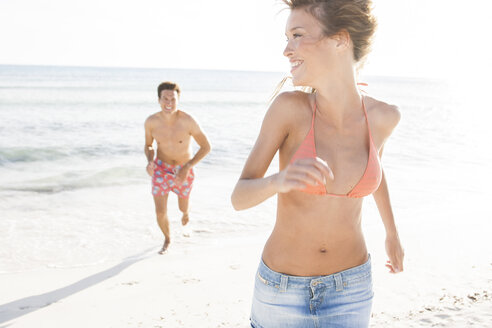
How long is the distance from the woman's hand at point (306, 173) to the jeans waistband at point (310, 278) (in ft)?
1.55

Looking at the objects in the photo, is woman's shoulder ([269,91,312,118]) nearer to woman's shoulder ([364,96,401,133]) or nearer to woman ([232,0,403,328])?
woman ([232,0,403,328])

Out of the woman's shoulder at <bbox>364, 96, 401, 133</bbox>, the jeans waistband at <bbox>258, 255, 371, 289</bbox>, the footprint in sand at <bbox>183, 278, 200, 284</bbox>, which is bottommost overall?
the footprint in sand at <bbox>183, 278, 200, 284</bbox>

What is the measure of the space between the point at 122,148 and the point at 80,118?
7.63 m

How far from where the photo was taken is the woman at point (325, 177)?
1677 mm

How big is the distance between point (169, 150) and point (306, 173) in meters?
4.78

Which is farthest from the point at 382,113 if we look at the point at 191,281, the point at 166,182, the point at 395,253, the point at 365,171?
the point at 166,182

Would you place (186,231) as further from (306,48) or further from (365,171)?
(306,48)

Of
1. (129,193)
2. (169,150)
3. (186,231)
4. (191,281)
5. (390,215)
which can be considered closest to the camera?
(390,215)

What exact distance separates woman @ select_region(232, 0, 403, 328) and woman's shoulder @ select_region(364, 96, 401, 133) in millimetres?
62

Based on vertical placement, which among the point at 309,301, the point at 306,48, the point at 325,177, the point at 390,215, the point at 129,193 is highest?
the point at 306,48

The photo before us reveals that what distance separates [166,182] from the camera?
5.80 metres

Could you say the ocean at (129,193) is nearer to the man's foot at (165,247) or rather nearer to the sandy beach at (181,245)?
the sandy beach at (181,245)

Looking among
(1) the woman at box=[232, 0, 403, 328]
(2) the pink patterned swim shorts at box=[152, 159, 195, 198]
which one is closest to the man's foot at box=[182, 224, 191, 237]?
(2) the pink patterned swim shorts at box=[152, 159, 195, 198]

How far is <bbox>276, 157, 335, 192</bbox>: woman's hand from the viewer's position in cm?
133
